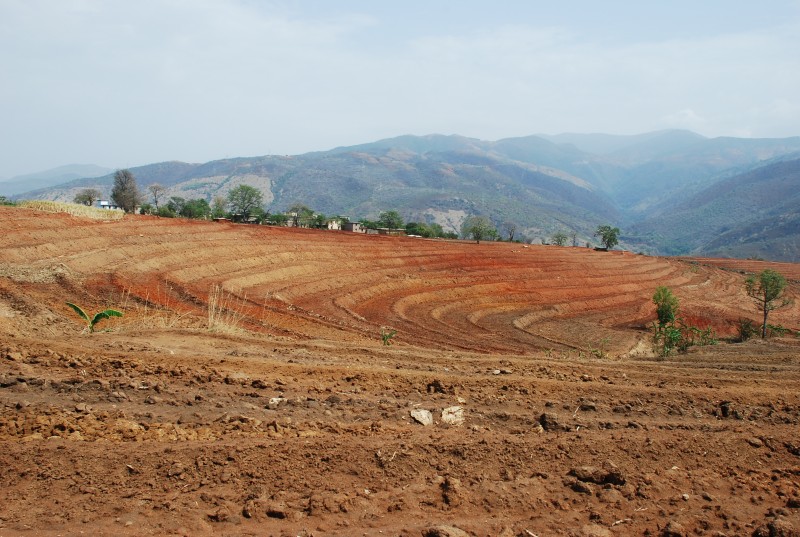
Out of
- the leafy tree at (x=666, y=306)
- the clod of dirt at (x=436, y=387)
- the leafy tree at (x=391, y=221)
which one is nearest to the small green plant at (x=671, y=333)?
the leafy tree at (x=666, y=306)

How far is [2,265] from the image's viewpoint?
18359 mm

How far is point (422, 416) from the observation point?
21.4ft

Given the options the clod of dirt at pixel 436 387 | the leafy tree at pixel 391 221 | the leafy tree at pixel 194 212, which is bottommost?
the clod of dirt at pixel 436 387

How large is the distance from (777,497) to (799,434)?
193 cm

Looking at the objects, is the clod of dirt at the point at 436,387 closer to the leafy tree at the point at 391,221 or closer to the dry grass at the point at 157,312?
the dry grass at the point at 157,312

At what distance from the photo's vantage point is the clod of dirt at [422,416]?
6.42 meters

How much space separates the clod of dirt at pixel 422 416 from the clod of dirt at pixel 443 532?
213 cm

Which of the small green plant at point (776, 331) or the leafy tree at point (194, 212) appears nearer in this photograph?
the small green plant at point (776, 331)

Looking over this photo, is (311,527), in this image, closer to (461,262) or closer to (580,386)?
(580,386)

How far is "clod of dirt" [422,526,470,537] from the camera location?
4.19 meters

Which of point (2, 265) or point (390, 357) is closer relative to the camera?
point (390, 357)

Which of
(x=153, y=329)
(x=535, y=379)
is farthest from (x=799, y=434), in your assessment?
(x=153, y=329)

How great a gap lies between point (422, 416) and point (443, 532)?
7.66ft

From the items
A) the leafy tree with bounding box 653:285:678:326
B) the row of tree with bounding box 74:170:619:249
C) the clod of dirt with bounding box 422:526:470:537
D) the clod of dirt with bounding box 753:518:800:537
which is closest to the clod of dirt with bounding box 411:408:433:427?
the clod of dirt with bounding box 422:526:470:537
